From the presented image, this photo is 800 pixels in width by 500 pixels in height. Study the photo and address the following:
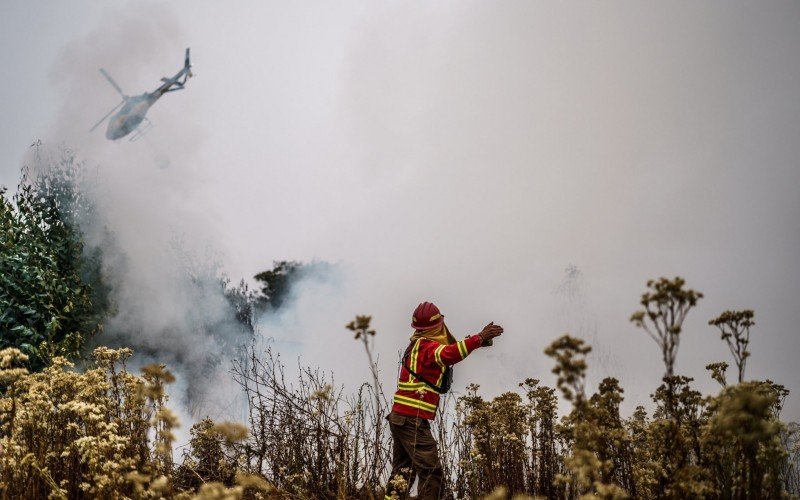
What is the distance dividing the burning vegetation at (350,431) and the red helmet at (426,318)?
705mm

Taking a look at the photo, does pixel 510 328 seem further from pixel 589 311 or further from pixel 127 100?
pixel 127 100

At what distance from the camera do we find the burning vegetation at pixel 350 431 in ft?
7.29

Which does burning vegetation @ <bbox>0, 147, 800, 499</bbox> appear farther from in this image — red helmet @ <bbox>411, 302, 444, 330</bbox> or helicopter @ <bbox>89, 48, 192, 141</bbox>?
helicopter @ <bbox>89, 48, 192, 141</bbox>

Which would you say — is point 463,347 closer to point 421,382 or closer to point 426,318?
point 421,382

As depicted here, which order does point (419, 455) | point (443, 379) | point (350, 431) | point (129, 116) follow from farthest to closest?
point (129, 116), point (350, 431), point (443, 379), point (419, 455)

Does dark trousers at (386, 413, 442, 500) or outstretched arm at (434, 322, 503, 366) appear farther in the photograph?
dark trousers at (386, 413, 442, 500)

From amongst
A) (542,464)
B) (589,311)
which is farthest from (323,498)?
(589,311)

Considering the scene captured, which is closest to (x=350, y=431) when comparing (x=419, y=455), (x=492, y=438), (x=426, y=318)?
(x=419, y=455)

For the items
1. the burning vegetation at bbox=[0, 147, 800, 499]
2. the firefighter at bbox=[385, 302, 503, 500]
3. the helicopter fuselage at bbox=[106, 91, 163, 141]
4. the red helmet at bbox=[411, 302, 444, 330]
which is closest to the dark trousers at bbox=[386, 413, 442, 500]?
the firefighter at bbox=[385, 302, 503, 500]

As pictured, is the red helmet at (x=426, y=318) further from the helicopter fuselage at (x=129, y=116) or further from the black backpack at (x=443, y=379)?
the helicopter fuselage at (x=129, y=116)

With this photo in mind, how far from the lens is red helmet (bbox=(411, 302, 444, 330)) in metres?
4.93

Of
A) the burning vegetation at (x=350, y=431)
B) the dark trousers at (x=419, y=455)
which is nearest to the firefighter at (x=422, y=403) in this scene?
the dark trousers at (x=419, y=455)

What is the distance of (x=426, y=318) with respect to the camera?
4941mm

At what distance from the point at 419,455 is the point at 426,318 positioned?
114 cm
